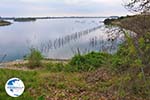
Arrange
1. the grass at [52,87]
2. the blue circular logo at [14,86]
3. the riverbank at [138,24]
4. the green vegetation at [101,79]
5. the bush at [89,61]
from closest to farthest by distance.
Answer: the blue circular logo at [14,86] < the green vegetation at [101,79] < the riverbank at [138,24] < the grass at [52,87] < the bush at [89,61]

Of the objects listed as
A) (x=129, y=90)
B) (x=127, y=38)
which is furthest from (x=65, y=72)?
(x=127, y=38)

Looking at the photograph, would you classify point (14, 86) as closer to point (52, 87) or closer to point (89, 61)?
point (52, 87)

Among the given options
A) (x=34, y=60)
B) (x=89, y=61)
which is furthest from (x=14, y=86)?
(x=34, y=60)

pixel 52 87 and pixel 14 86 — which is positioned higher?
pixel 14 86

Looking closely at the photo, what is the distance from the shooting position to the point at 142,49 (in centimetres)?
569

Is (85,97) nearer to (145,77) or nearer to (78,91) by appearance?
(78,91)

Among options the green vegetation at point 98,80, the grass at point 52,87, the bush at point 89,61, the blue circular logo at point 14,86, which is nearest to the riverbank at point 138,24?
the green vegetation at point 98,80

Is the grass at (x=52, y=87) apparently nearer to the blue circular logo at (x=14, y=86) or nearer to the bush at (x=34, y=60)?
the blue circular logo at (x=14, y=86)

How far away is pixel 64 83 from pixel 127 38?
2802mm

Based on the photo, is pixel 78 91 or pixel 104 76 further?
pixel 104 76

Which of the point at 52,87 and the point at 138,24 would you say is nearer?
the point at 138,24

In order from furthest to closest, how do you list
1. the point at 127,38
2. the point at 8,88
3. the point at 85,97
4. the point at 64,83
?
the point at 64,83, the point at 85,97, the point at 127,38, the point at 8,88

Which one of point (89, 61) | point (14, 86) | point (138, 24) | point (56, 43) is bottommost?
point (56, 43)

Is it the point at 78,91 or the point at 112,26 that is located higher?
the point at 112,26
